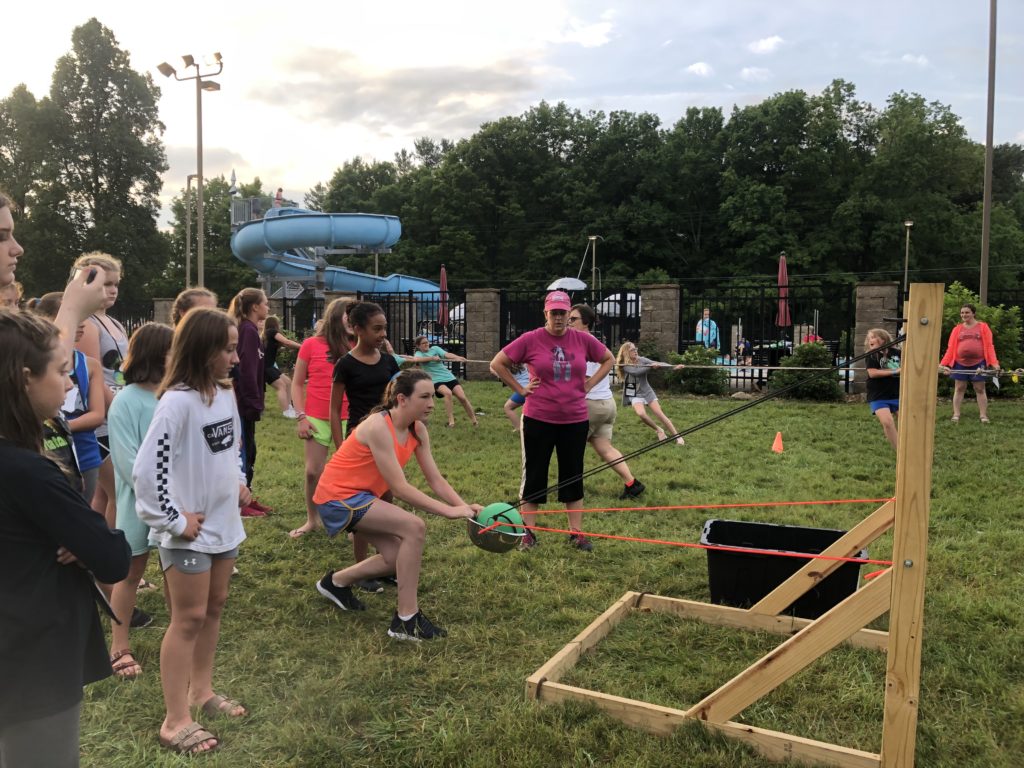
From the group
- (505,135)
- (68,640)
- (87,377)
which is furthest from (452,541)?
(505,135)

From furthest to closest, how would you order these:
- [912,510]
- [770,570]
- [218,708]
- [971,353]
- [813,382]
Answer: [813,382]
[971,353]
[770,570]
[218,708]
[912,510]

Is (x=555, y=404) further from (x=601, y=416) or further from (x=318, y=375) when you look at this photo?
(x=318, y=375)

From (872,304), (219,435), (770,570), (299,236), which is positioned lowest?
(770,570)

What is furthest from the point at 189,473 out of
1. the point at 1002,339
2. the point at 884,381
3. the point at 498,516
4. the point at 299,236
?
the point at 299,236

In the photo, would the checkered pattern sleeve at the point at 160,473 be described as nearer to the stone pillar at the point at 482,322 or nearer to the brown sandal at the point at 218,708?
the brown sandal at the point at 218,708

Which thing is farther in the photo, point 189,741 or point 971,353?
point 971,353

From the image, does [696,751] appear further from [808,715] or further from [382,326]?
[382,326]

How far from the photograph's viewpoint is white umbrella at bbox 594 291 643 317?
18250 mm

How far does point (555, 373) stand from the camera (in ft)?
18.4

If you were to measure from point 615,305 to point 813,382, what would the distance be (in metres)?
6.66

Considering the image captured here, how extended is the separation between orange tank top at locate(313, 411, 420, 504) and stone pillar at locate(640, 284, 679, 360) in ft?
42.9

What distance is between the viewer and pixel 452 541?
5840mm

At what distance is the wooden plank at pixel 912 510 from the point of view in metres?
2.57

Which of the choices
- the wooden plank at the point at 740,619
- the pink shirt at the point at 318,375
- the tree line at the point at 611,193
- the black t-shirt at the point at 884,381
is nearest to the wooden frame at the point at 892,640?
the wooden plank at the point at 740,619
